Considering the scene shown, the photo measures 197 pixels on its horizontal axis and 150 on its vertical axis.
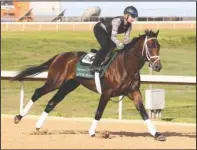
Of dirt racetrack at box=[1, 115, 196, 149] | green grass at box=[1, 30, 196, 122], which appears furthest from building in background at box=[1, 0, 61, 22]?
dirt racetrack at box=[1, 115, 196, 149]

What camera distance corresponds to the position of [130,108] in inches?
659

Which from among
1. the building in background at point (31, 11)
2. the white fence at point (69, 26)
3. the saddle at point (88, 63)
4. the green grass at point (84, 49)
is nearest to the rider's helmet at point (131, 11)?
the saddle at point (88, 63)

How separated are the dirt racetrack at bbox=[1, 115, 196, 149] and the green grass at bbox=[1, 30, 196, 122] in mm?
1838

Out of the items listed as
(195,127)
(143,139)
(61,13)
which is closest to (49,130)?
(143,139)

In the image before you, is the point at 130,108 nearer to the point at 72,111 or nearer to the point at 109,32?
the point at 72,111

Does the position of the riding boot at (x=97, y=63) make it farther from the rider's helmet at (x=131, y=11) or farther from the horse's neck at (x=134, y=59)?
the rider's helmet at (x=131, y=11)

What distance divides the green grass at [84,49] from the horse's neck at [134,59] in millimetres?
4398

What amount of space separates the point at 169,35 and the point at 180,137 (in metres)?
30.1

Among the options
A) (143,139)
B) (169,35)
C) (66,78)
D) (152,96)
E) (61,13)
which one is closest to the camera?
→ (143,139)

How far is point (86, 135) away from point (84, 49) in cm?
2272

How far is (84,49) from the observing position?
31.8 m

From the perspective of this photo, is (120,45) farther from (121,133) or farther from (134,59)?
(121,133)

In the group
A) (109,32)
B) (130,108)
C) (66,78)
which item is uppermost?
(109,32)

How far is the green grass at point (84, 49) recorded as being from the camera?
15.7 metres
